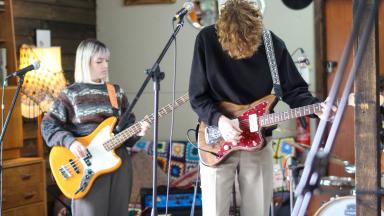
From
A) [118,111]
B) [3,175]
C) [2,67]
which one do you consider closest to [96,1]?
[2,67]

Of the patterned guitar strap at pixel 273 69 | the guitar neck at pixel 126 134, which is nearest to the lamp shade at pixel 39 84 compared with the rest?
the guitar neck at pixel 126 134

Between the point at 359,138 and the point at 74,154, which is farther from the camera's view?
the point at 74,154

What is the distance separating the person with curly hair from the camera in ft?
8.27

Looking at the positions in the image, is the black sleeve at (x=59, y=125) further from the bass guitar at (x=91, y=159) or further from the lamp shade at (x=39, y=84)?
the lamp shade at (x=39, y=84)

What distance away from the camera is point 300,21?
5.09 m

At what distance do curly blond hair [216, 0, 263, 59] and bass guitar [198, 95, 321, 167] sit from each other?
0.23m

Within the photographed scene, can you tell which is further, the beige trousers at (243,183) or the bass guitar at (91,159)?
the bass guitar at (91,159)

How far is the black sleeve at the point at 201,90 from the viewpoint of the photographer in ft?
8.36

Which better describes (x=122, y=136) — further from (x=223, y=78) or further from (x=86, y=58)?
(x=223, y=78)

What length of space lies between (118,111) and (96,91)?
0.17 m

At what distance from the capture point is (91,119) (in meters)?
3.18

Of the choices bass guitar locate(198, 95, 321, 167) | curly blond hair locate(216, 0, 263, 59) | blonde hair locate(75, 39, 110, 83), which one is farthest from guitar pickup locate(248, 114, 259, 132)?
blonde hair locate(75, 39, 110, 83)

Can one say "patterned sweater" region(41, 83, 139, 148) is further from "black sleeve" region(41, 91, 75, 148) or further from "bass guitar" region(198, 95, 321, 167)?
"bass guitar" region(198, 95, 321, 167)

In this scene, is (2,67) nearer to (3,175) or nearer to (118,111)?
(3,175)
